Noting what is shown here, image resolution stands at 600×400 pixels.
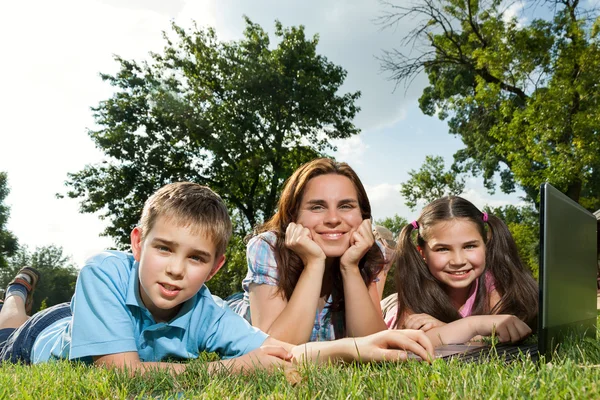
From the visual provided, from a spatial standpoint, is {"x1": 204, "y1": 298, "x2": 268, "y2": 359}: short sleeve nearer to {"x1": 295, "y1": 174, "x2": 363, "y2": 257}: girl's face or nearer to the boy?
the boy

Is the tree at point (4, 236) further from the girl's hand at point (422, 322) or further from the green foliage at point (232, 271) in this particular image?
the girl's hand at point (422, 322)

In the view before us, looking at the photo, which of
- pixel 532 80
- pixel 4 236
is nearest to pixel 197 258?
pixel 532 80

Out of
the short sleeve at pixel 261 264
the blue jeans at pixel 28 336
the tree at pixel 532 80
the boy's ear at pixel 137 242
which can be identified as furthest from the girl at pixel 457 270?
the tree at pixel 532 80

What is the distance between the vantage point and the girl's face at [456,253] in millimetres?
4406

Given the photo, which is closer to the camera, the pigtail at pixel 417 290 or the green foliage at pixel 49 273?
the pigtail at pixel 417 290

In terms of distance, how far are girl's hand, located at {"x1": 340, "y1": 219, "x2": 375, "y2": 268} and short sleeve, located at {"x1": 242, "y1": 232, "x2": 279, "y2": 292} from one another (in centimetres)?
57

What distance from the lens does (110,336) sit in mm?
2895

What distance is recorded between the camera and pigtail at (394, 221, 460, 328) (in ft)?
14.6

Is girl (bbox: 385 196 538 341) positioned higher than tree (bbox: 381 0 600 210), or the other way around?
tree (bbox: 381 0 600 210)

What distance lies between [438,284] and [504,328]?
1.39 metres

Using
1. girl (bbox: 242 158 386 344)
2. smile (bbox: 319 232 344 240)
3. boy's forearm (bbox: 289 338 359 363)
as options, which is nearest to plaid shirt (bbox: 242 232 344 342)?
girl (bbox: 242 158 386 344)

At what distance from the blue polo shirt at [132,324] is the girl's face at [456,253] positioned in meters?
1.90

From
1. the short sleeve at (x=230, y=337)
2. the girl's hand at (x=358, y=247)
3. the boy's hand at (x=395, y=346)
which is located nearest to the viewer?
the boy's hand at (x=395, y=346)

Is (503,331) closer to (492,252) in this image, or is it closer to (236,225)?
(492,252)
